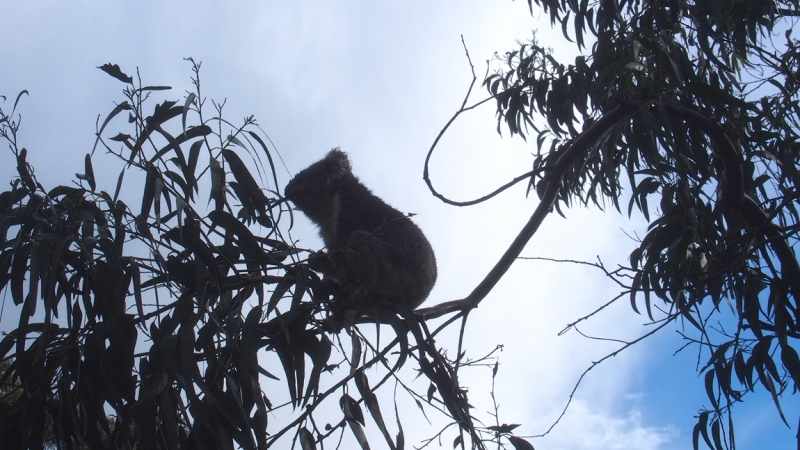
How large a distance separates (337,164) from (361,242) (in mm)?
1232

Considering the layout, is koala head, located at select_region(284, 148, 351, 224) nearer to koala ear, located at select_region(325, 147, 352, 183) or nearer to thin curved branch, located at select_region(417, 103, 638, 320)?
koala ear, located at select_region(325, 147, 352, 183)

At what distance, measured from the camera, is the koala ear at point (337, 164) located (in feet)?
12.4

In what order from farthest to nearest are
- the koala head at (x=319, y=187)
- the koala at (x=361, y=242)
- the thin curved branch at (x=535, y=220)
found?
the koala head at (x=319, y=187), the koala at (x=361, y=242), the thin curved branch at (x=535, y=220)

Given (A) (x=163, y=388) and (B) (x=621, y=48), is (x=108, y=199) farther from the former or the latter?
(B) (x=621, y=48)

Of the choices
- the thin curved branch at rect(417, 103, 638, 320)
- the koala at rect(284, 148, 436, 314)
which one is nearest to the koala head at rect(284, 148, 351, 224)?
the koala at rect(284, 148, 436, 314)

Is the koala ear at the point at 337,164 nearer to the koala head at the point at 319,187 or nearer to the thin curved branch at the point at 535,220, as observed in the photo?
the koala head at the point at 319,187

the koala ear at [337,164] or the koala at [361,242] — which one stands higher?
the koala ear at [337,164]

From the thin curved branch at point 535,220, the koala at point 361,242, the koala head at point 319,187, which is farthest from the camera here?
the koala head at point 319,187

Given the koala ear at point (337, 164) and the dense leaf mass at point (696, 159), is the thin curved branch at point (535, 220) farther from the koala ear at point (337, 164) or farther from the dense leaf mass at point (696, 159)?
the koala ear at point (337, 164)

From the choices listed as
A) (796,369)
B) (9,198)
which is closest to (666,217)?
(796,369)

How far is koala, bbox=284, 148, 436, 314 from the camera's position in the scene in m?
2.85

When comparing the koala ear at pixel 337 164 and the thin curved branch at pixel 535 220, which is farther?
the koala ear at pixel 337 164

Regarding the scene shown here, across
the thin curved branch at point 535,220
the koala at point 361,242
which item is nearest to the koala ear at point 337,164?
the koala at point 361,242

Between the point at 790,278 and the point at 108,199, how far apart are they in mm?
2620
